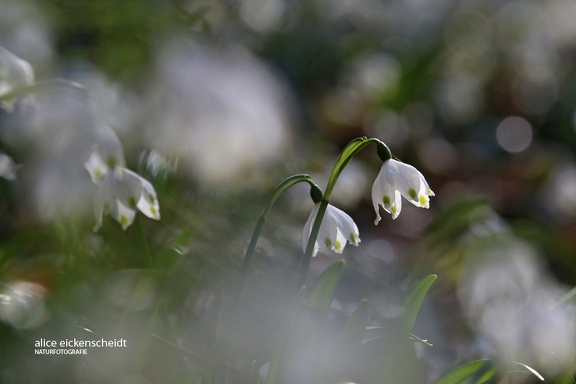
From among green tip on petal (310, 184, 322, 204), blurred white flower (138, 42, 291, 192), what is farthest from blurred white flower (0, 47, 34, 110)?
green tip on petal (310, 184, 322, 204)

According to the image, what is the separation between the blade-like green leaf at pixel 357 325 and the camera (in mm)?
1032

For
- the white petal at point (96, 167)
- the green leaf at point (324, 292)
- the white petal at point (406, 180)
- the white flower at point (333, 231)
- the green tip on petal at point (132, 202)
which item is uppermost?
the white petal at point (406, 180)

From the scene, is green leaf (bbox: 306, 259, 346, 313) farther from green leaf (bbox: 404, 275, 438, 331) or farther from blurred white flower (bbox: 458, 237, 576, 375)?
blurred white flower (bbox: 458, 237, 576, 375)

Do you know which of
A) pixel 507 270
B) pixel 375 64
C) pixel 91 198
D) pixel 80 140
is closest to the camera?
pixel 80 140

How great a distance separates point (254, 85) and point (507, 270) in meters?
0.96

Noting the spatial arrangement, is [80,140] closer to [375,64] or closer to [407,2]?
[375,64]

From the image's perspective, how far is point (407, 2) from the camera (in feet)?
11.8

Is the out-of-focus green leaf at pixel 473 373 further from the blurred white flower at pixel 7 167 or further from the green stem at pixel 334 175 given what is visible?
the blurred white flower at pixel 7 167

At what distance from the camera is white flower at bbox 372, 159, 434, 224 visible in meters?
0.95

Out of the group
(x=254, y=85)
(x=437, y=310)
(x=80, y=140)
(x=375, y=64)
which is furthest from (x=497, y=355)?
(x=375, y=64)

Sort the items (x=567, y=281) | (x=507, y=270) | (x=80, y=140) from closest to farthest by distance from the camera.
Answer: (x=80, y=140), (x=507, y=270), (x=567, y=281)

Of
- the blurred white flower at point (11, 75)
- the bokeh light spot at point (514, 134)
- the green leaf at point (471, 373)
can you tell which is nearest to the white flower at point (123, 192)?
the blurred white flower at point (11, 75)

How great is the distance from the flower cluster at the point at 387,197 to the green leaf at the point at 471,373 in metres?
0.21

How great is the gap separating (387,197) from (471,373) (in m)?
0.26
